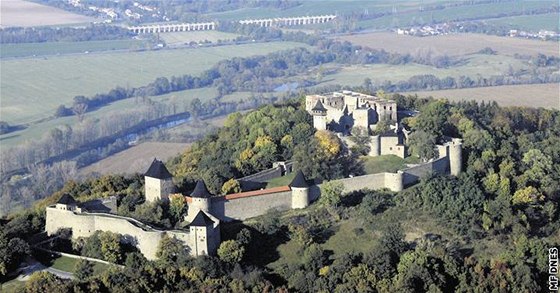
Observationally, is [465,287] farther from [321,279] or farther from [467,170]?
[467,170]

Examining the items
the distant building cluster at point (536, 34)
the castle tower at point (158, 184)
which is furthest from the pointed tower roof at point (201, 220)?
the distant building cluster at point (536, 34)

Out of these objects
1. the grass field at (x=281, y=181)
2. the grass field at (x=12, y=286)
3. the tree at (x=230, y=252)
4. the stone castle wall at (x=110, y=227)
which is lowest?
the grass field at (x=12, y=286)

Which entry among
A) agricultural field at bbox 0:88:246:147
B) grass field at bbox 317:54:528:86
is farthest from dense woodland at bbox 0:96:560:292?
grass field at bbox 317:54:528:86

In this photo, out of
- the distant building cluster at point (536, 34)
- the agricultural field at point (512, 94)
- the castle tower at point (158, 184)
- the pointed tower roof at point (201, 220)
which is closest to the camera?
the pointed tower roof at point (201, 220)

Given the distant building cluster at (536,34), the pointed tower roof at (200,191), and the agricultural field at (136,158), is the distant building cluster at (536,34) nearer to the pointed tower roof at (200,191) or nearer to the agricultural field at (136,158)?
the agricultural field at (136,158)

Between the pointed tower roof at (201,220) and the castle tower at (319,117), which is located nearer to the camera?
the pointed tower roof at (201,220)

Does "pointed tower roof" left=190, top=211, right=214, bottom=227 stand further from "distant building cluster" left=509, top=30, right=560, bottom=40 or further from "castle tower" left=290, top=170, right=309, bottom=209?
"distant building cluster" left=509, top=30, right=560, bottom=40

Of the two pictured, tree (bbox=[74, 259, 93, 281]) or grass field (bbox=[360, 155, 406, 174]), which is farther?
grass field (bbox=[360, 155, 406, 174])
